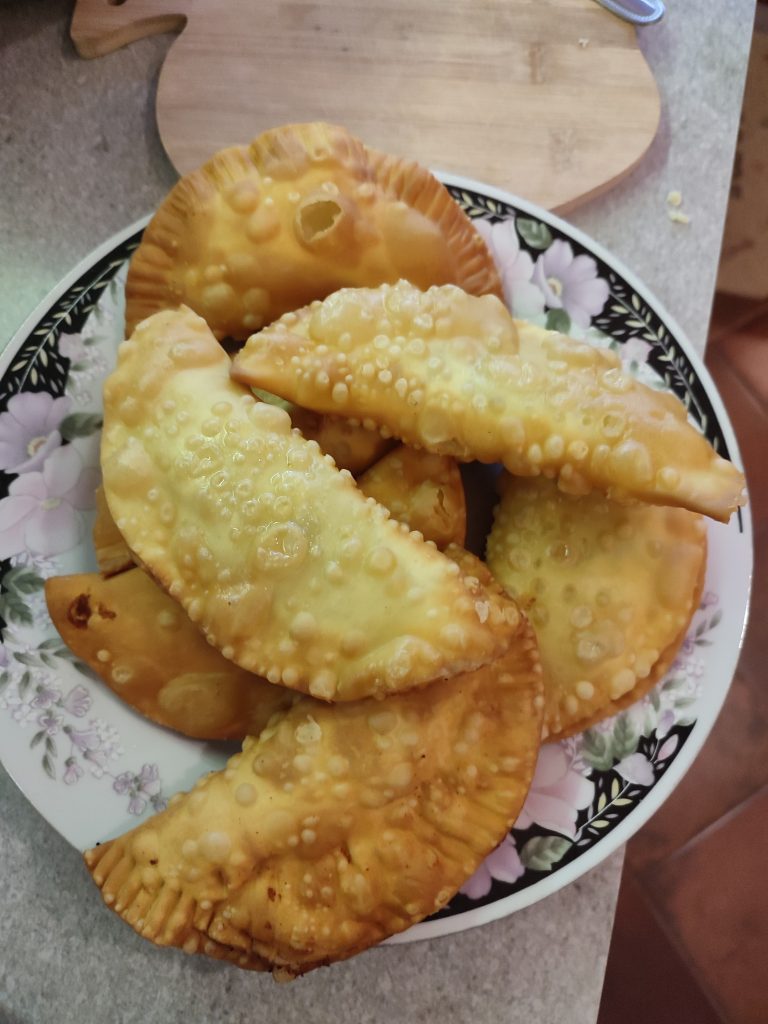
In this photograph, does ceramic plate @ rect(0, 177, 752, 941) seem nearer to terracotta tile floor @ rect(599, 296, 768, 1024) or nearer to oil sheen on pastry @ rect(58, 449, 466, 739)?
oil sheen on pastry @ rect(58, 449, 466, 739)

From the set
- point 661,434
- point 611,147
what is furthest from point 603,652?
point 611,147

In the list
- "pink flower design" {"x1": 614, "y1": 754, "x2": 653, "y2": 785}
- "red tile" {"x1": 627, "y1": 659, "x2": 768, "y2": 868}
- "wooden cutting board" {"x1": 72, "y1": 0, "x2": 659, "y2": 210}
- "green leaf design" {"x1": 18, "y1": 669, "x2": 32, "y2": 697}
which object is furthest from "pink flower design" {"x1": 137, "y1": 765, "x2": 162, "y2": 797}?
"red tile" {"x1": 627, "y1": 659, "x2": 768, "y2": 868}

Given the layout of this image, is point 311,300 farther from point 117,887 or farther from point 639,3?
point 639,3

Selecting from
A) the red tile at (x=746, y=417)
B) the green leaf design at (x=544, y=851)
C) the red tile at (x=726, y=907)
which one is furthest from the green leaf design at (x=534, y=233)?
the red tile at (x=726, y=907)

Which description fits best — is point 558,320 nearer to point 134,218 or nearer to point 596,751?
point 596,751

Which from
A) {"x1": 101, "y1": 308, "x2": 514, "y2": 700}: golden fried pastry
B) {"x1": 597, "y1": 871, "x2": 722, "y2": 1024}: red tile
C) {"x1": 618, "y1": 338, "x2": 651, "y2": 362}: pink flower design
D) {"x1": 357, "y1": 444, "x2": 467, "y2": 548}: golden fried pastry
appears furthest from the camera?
{"x1": 597, "y1": 871, "x2": 722, "y2": 1024}: red tile

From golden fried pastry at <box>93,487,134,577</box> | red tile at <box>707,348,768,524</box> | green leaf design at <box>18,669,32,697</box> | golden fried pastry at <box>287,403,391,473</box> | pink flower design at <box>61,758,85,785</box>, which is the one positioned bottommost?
red tile at <box>707,348,768,524</box>

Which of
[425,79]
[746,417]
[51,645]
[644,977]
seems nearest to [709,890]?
[644,977]

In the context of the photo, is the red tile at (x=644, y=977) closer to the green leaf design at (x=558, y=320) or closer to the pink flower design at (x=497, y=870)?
the pink flower design at (x=497, y=870)
